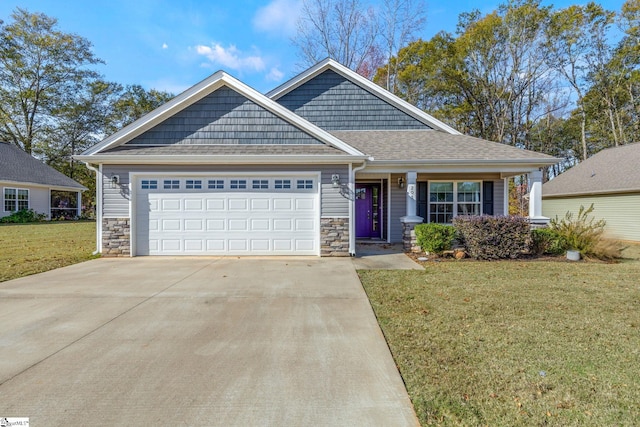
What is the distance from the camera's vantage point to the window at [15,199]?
19769 millimetres

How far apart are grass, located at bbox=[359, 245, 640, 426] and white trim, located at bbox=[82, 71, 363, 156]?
4532 mm

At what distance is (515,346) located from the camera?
3170 mm

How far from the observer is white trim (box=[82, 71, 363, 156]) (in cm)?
837

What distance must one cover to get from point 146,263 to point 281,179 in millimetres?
3990

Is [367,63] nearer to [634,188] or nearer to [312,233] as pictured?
[634,188]

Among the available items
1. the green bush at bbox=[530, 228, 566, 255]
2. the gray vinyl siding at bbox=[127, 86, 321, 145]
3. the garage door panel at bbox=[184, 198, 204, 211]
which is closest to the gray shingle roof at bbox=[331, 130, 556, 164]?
the green bush at bbox=[530, 228, 566, 255]

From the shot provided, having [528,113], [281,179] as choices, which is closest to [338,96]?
[281,179]

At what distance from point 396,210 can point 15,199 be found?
24618mm

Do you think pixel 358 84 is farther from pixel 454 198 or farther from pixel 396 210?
pixel 454 198

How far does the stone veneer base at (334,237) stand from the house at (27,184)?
72.3 feet

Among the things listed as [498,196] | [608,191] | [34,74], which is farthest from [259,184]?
[34,74]

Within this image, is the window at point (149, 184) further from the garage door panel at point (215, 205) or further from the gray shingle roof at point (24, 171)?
the gray shingle roof at point (24, 171)

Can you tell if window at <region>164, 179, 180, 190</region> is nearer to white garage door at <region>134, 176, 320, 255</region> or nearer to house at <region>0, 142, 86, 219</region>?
white garage door at <region>134, 176, 320, 255</region>

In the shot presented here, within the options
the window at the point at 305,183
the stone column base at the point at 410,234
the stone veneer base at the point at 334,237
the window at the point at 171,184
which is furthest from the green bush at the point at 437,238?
the window at the point at 171,184
